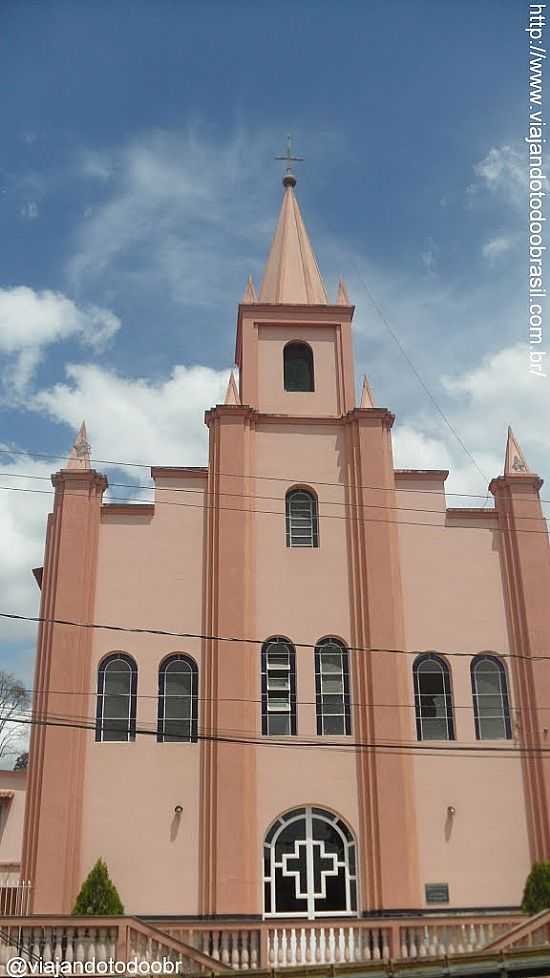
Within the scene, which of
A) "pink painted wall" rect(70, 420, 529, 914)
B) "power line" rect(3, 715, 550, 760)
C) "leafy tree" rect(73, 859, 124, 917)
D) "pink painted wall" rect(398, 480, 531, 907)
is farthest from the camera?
"power line" rect(3, 715, 550, 760)

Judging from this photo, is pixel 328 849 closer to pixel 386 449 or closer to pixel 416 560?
pixel 416 560

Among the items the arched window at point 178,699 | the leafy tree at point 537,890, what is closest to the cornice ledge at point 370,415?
the arched window at point 178,699

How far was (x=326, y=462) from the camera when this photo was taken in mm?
23203

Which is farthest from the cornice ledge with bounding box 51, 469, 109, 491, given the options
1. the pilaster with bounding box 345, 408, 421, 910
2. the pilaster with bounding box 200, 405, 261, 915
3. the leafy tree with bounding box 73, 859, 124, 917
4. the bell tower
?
the leafy tree with bounding box 73, 859, 124, 917

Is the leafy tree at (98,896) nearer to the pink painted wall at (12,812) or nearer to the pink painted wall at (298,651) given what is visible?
the pink painted wall at (298,651)

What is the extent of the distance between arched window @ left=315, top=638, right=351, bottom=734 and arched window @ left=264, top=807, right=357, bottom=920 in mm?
1808

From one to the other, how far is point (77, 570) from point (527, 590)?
33.1 feet

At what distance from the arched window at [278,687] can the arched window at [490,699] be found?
4.05 m

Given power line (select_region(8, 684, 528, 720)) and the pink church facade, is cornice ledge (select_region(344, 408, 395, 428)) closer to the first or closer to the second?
the pink church facade

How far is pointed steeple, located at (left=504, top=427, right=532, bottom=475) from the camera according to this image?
22984mm

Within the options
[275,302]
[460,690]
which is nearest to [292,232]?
[275,302]

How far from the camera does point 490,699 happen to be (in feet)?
69.7

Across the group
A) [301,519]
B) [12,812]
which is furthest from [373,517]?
[12,812]

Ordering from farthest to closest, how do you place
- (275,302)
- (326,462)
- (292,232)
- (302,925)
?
(292,232), (275,302), (326,462), (302,925)
